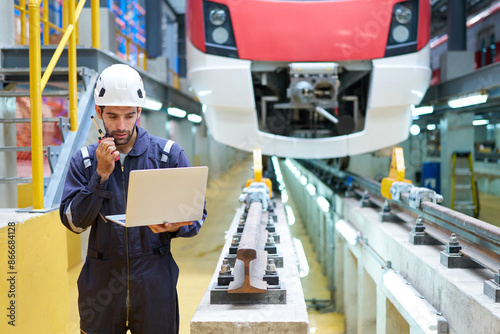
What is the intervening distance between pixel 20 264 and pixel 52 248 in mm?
283

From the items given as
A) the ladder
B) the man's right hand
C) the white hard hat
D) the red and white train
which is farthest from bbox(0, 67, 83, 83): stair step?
the ladder

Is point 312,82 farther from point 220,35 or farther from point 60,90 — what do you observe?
point 60,90

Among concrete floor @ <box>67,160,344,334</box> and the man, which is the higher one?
the man

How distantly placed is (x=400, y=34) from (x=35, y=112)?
9.11 ft

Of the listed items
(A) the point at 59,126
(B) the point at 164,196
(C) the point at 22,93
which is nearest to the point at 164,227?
(B) the point at 164,196

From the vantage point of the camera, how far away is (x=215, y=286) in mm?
1671

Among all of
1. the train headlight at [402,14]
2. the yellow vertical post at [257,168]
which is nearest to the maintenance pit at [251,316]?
the yellow vertical post at [257,168]

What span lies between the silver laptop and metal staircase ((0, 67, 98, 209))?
4.27ft

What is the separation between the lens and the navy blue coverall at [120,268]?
1.59m

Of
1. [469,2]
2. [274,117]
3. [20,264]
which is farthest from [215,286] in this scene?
[469,2]

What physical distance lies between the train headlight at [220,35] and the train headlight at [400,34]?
1347 millimetres

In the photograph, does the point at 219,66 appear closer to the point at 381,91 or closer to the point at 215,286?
the point at 381,91

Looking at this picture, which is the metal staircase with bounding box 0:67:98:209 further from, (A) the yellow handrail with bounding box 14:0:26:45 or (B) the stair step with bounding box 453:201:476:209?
(B) the stair step with bounding box 453:201:476:209

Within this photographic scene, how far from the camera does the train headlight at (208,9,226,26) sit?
3664 mm
